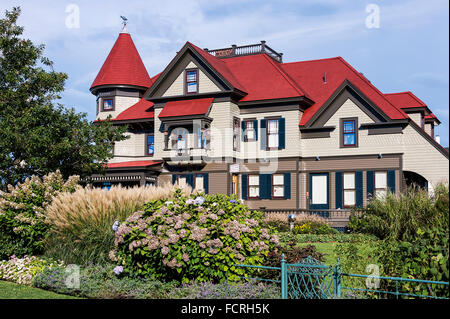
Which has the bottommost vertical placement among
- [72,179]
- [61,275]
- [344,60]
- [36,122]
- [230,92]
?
[61,275]

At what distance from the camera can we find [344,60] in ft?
122

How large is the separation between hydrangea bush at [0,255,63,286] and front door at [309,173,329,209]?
20293mm

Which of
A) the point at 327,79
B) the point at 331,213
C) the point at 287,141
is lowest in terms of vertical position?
the point at 331,213

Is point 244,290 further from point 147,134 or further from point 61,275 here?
point 147,134

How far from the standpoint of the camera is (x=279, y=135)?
33125 mm

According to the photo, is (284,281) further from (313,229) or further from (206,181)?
(206,181)

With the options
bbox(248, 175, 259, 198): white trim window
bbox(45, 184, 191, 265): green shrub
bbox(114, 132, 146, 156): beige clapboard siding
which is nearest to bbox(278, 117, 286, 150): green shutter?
bbox(248, 175, 259, 198): white trim window

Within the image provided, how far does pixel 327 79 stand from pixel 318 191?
7705 mm

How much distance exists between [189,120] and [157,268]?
22112 millimetres

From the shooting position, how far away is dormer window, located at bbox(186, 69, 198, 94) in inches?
1361

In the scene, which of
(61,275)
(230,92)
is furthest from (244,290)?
(230,92)

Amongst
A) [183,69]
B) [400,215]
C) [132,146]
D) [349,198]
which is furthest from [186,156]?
[400,215]
